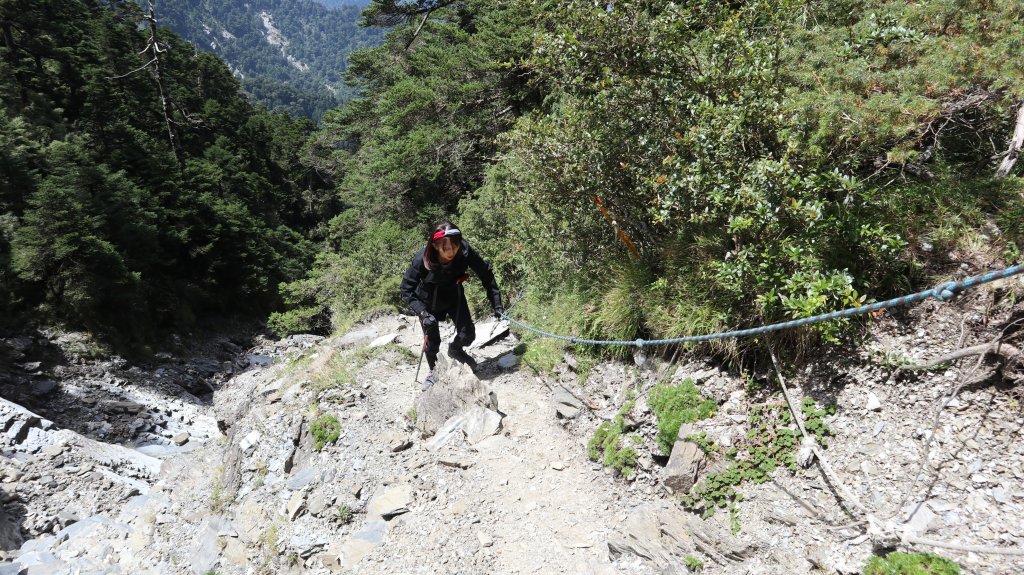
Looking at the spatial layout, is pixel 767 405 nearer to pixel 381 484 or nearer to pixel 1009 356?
pixel 1009 356

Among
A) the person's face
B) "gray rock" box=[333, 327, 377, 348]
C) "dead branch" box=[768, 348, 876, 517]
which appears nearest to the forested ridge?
"dead branch" box=[768, 348, 876, 517]

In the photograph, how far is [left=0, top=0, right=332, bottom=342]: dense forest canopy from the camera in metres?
19.4

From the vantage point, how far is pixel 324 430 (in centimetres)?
705

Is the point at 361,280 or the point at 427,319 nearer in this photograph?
the point at 427,319

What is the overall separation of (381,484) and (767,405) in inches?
161

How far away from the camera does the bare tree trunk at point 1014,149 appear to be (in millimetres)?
4156

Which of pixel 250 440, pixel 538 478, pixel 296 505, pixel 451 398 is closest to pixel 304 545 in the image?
pixel 296 505

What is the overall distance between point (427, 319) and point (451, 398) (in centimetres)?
107

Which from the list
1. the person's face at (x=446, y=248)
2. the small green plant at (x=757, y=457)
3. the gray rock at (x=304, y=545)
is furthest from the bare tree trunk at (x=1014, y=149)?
the gray rock at (x=304, y=545)

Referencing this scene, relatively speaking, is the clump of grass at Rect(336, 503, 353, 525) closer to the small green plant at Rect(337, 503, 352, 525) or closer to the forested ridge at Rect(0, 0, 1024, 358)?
the small green plant at Rect(337, 503, 352, 525)

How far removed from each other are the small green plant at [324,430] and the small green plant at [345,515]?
1.42 meters

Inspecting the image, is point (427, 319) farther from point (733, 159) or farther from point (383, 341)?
point (733, 159)

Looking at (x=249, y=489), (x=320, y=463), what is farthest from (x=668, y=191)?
(x=249, y=489)

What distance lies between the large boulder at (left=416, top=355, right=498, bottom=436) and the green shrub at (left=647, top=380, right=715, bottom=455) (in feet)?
7.46
